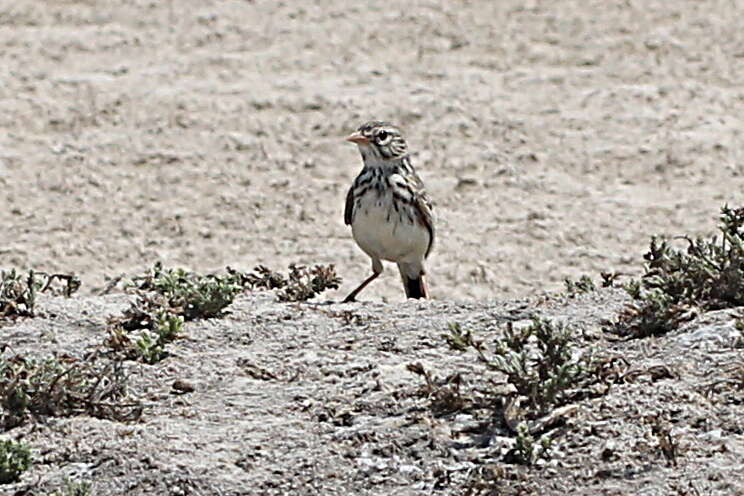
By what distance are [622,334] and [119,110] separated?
8423 mm

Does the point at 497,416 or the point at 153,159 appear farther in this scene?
the point at 153,159

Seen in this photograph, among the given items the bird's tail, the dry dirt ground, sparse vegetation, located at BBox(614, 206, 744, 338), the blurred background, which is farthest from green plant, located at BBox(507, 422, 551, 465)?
the blurred background

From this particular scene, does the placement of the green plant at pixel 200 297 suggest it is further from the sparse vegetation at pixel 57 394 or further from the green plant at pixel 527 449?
the green plant at pixel 527 449

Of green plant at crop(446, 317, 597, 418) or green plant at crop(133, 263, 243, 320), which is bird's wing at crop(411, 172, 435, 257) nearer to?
green plant at crop(133, 263, 243, 320)

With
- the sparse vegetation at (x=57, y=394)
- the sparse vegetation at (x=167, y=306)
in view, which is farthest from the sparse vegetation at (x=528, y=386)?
the sparse vegetation at (x=167, y=306)

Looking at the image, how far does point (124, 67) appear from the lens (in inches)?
593

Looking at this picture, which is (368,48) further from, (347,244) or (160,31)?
(347,244)

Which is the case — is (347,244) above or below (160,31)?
below

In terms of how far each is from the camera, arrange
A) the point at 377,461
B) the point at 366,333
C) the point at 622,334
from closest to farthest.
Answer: the point at 377,461 < the point at 622,334 < the point at 366,333

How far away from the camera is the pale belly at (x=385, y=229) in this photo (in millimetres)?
9516

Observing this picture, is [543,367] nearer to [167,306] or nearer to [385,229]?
[167,306]

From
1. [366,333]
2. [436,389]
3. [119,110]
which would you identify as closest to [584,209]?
[119,110]

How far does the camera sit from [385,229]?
375 inches

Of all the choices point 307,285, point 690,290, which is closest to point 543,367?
point 690,290
